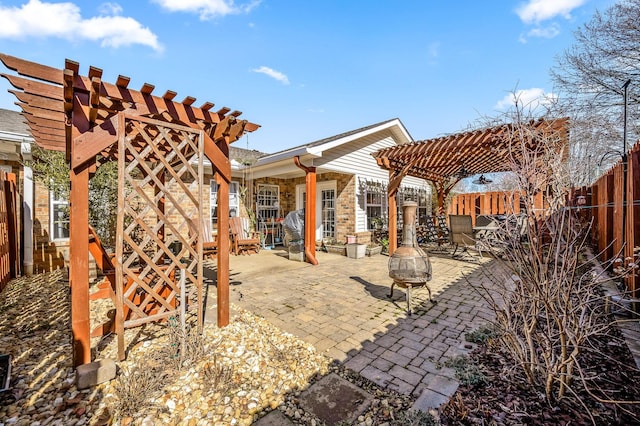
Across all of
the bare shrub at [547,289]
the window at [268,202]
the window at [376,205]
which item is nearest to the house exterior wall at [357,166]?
the window at [376,205]

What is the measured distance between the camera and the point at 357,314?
3703 mm

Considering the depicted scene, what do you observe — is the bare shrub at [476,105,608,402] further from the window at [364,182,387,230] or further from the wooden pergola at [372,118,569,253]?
the window at [364,182,387,230]

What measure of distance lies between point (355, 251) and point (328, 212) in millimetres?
2354

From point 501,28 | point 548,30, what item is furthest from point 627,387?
point 548,30

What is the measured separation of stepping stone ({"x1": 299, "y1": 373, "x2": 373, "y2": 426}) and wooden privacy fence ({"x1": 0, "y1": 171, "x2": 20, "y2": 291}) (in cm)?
604

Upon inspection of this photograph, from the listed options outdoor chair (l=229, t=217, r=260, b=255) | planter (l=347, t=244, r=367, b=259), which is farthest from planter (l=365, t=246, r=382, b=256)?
outdoor chair (l=229, t=217, r=260, b=255)

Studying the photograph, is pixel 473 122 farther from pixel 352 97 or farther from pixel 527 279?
pixel 352 97

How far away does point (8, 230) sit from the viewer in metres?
5.34

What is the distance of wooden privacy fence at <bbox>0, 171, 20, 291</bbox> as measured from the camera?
16.1 ft

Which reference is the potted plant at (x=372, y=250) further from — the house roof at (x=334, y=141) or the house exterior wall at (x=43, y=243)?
the house exterior wall at (x=43, y=243)

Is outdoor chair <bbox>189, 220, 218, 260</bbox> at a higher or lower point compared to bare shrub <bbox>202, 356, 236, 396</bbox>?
higher

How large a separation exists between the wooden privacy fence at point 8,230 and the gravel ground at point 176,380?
103 inches

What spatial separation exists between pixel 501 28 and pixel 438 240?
583 cm

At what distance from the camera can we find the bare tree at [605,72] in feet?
25.9
